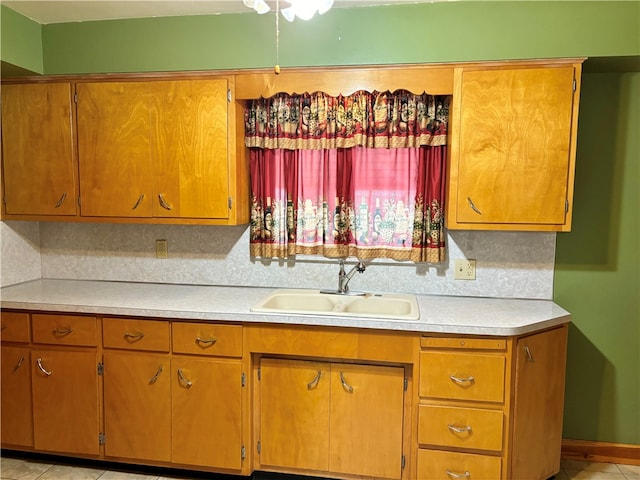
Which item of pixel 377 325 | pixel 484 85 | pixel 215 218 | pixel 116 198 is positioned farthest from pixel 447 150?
pixel 116 198

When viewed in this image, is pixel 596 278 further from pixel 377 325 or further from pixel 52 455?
pixel 52 455

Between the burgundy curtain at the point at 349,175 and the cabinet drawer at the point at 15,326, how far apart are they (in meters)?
1.23

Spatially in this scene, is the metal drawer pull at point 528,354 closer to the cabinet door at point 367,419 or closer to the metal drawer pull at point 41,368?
the cabinet door at point 367,419

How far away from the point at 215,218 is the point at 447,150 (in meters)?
1.31

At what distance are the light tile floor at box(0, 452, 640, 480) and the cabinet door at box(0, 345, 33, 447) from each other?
0.14 m

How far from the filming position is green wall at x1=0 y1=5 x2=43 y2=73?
2.22 metres

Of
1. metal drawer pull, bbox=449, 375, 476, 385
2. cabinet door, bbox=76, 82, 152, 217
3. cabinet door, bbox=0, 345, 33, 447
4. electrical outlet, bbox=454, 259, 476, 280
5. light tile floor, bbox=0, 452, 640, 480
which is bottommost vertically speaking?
light tile floor, bbox=0, 452, 640, 480

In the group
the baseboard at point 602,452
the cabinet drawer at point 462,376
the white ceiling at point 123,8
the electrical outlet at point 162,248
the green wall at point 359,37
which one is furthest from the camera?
the electrical outlet at point 162,248

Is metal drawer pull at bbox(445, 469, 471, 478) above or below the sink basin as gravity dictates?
below

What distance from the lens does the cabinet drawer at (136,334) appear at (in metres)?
2.17

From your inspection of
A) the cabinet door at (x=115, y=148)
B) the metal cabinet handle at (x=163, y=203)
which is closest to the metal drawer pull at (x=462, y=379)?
the metal cabinet handle at (x=163, y=203)

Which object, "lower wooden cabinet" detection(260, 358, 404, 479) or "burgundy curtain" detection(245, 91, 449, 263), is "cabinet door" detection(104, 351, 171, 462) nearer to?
"lower wooden cabinet" detection(260, 358, 404, 479)

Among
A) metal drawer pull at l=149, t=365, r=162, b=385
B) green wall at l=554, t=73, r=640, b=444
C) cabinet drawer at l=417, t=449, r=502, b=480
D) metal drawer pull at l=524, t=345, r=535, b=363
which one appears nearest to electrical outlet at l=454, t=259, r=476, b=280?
green wall at l=554, t=73, r=640, b=444

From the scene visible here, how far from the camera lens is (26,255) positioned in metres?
2.76
